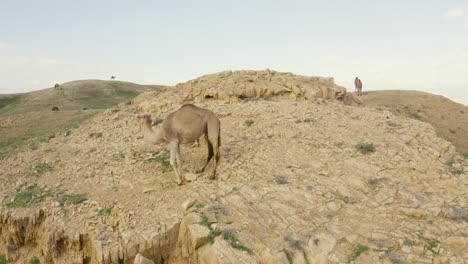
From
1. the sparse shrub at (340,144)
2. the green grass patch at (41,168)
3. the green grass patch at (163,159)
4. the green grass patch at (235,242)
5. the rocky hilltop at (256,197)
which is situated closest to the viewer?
the green grass patch at (235,242)

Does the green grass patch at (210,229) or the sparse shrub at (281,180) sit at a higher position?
the sparse shrub at (281,180)

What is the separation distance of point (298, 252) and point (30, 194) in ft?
24.5

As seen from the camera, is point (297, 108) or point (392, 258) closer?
point (392, 258)

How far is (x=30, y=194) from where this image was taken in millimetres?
10750

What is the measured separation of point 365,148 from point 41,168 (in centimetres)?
1004

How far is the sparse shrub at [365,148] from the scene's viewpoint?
1156 centimetres

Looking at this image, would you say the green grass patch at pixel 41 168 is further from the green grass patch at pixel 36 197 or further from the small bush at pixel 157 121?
the small bush at pixel 157 121

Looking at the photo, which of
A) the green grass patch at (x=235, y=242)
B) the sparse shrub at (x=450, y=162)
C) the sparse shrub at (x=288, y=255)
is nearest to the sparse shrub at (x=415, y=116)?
the sparse shrub at (x=450, y=162)

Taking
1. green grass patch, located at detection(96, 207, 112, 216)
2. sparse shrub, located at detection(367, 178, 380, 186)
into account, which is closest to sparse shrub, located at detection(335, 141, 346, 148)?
sparse shrub, located at detection(367, 178, 380, 186)

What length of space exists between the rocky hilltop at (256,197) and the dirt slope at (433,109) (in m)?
15.4

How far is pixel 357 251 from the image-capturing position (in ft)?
26.0

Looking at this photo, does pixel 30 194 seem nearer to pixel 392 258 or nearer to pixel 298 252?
pixel 298 252

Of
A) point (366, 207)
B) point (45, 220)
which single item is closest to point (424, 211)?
point (366, 207)

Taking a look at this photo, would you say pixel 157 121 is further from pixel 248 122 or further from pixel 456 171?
pixel 456 171
